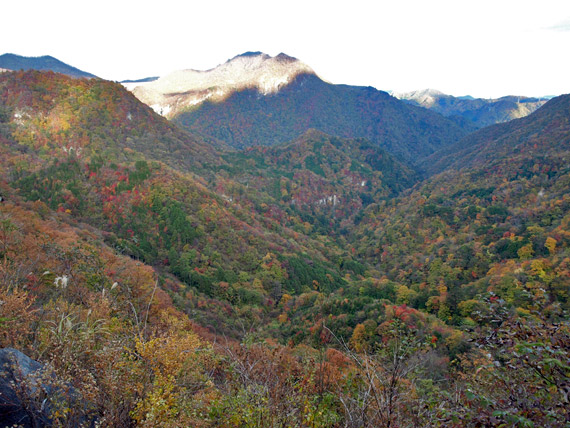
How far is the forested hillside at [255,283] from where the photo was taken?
5855 millimetres

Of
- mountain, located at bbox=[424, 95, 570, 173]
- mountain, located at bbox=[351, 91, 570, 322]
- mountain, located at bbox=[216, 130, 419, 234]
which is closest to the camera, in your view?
mountain, located at bbox=[351, 91, 570, 322]

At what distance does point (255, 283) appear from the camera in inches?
Result: 2170

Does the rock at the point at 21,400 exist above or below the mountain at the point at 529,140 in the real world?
below

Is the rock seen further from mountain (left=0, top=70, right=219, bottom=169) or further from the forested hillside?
mountain (left=0, top=70, right=219, bottom=169)

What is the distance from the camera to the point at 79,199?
5900cm

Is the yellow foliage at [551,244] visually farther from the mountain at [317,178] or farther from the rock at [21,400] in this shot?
the mountain at [317,178]

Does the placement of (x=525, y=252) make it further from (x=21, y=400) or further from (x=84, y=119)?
(x=84, y=119)

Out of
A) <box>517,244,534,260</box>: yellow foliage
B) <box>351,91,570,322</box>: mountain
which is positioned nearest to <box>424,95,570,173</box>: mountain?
<box>351,91,570,322</box>: mountain

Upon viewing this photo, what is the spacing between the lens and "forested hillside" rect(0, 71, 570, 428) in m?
5.86

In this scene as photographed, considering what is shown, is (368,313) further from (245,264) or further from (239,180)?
(239,180)

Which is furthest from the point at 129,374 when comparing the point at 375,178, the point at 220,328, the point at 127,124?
the point at 375,178

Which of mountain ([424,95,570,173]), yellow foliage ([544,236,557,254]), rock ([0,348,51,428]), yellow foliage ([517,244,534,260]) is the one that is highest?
mountain ([424,95,570,173])


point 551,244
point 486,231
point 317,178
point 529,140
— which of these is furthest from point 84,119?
point 529,140

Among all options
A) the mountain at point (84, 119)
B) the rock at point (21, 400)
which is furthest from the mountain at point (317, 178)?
the rock at point (21, 400)
